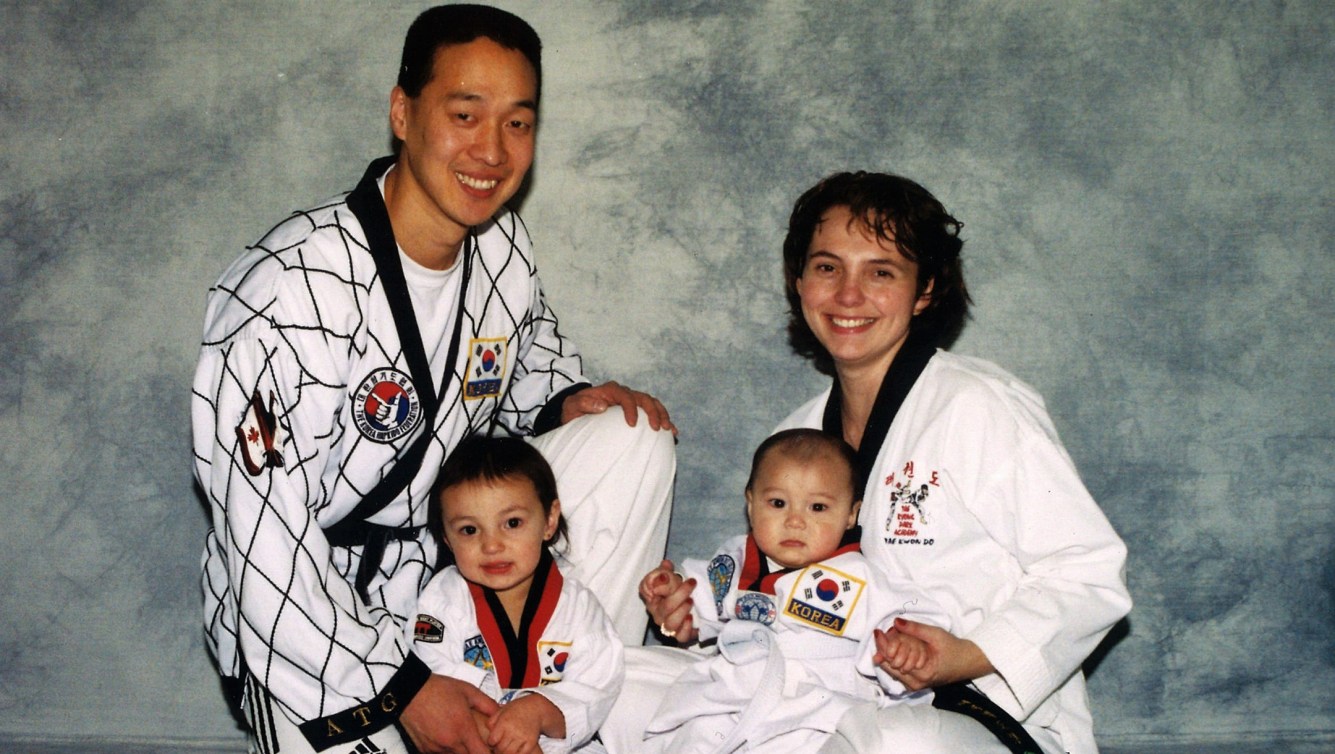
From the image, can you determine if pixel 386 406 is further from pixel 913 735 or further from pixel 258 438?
pixel 913 735

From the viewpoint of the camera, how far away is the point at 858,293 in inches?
99.0

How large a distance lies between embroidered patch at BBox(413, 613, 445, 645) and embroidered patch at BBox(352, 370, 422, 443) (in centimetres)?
39

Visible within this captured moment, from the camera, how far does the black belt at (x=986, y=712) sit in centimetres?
220

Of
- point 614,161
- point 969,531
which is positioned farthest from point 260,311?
point 969,531

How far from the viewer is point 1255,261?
3.07 m

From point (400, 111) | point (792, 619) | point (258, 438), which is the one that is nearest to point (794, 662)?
point (792, 619)

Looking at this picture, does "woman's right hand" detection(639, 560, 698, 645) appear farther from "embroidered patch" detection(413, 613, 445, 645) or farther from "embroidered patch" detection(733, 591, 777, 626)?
"embroidered patch" detection(413, 613, 445, 645)

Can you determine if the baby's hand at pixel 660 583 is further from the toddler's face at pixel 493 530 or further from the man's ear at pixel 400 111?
the man's ear at pixel 400 111

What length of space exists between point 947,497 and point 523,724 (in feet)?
3.16

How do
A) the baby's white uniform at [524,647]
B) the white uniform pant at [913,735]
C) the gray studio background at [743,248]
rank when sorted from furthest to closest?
the gray studio background at [743,248]
the baby's white uniform at [524,647]
the white uniform pant at [913,735]

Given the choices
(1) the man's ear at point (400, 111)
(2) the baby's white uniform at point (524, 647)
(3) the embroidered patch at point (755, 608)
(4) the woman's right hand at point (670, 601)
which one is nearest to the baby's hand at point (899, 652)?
(3) the embroidered patch at point (755, 608)

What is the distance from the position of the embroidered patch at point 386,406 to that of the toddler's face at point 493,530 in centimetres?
17

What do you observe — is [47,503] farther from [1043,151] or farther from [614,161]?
[1043,151]

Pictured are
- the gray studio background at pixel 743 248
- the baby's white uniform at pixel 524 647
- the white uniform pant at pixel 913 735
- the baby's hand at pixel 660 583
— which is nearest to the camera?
the white uniform pant at pixel 913 735
